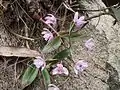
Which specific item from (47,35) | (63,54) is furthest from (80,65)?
(47,35)

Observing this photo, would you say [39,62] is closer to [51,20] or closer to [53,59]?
[53,59]

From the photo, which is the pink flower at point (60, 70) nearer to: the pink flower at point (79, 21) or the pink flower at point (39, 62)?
the pink flower at point (39, 62)

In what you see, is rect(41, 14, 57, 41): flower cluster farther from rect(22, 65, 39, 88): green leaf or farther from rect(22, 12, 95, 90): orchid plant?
rect(22, 65, 39, 88): green leaf

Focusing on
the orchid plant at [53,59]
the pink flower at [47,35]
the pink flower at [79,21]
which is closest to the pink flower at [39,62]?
the orchid plant at [53,59]

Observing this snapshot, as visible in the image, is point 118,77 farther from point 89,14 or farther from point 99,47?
point 89,14

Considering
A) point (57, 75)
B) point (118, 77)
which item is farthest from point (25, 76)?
point (118, 77)

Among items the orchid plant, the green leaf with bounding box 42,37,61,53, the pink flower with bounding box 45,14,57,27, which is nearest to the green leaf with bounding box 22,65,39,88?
the orchid plant
